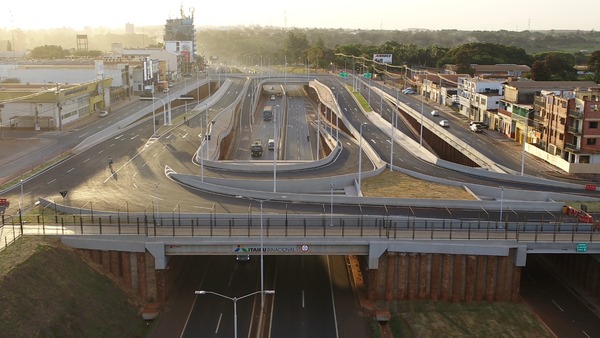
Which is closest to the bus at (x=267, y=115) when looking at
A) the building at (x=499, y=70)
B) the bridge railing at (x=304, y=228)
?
the building at (x=499, y=70)

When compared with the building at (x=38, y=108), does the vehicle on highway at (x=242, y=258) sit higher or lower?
lower

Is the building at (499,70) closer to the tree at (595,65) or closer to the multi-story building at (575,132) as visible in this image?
the tree at (595,65)

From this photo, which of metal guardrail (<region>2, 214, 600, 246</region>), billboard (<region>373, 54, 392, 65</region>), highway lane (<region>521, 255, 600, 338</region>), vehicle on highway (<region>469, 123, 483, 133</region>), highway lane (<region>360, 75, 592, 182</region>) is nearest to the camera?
highway lane (<region>521, 255, 600, 338</region>)

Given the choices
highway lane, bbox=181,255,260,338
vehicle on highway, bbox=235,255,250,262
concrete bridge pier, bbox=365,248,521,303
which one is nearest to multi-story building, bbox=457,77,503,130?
concrete bridge pier, bbox=365,248,521,303

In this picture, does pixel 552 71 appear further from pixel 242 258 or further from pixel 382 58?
pixel 242 258

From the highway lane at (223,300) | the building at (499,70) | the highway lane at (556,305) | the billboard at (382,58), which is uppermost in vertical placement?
the billboard at (382,58)

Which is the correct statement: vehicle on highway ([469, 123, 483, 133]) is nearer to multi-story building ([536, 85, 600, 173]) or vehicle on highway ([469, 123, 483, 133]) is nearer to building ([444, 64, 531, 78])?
multi-story building ([536, 85, 600, 173])
